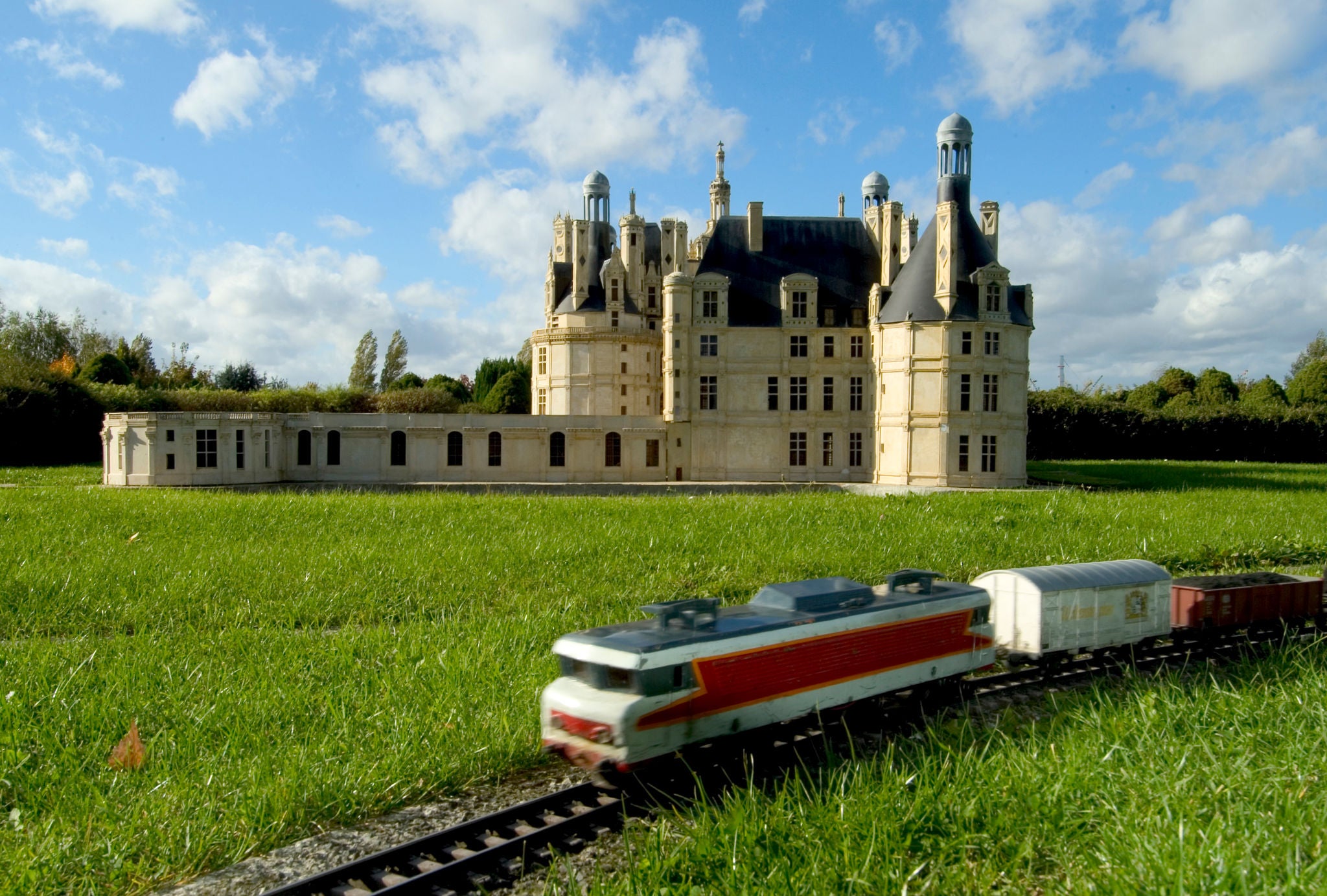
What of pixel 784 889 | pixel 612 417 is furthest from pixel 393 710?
pixel 612 417

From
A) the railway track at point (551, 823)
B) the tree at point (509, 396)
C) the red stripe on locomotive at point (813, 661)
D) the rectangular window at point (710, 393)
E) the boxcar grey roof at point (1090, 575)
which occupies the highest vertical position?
the tree at point (509, 396)

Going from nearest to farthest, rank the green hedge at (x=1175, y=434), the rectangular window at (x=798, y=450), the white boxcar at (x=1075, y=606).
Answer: the white boxcar at (x=1075, y=606), the rectangular window at (x=798, y=450), the green hedge at (x=1175, y=434)

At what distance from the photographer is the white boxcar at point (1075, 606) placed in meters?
12.0

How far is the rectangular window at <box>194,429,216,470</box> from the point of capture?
39.9 metres

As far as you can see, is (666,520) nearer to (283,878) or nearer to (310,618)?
(310,618)

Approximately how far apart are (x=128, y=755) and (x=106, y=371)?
6806 cm

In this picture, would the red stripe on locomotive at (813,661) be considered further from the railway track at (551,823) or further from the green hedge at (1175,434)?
the green hedge at (1175,434)

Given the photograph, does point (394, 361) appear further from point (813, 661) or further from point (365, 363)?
point (813, 661)

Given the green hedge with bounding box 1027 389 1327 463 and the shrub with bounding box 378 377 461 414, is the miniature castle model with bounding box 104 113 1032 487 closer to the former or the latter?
the shrub with bounding box 378 377 461 414

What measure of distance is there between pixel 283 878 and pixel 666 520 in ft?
61.6

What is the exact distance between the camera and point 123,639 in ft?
43.8

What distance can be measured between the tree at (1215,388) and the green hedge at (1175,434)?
8.56 meters

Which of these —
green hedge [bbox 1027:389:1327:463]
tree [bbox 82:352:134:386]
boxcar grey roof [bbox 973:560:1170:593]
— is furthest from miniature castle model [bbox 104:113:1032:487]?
green hedge [bbox 1027:389:1327:463]

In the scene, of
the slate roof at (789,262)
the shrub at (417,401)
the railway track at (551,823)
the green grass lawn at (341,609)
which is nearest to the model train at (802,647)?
the railway track at (551,823)
